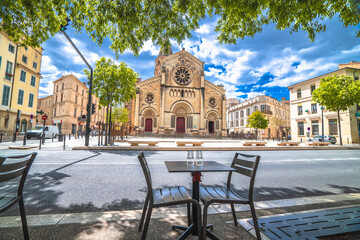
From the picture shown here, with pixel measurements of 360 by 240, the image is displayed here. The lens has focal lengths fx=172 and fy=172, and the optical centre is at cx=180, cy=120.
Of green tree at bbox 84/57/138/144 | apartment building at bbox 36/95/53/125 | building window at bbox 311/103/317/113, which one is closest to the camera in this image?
green tree at bbox 84/57/138/144

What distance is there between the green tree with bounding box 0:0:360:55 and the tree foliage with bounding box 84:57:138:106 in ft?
32.7

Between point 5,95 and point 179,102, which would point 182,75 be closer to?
point 179,102

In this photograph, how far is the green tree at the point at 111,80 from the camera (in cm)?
1511

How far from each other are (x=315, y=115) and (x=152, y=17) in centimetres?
3340

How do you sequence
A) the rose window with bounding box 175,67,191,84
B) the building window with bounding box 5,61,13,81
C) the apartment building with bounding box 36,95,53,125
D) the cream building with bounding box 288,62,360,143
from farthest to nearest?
the apartment building with bounding box 36,95,53,125, the rose window with bounding box 175,67,191,84, the cream building with bounding box 288,62,360,143, the building window with bounding box 5,61,13,81

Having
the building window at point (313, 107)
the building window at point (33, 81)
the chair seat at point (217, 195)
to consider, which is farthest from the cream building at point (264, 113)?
the chair seat at point (217, 195)

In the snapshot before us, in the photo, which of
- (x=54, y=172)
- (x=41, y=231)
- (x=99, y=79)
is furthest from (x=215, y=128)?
(x=41, y=231)

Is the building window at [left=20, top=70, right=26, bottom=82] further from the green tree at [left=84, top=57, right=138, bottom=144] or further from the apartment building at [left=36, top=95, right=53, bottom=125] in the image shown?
the apartment building at [left=36, top=95, right=53, bottom=125]

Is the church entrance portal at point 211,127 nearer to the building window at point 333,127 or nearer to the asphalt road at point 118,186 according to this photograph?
the building window at point 333,127

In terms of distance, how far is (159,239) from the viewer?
6.62 feet

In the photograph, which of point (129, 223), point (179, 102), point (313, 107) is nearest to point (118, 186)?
point (129, 223)

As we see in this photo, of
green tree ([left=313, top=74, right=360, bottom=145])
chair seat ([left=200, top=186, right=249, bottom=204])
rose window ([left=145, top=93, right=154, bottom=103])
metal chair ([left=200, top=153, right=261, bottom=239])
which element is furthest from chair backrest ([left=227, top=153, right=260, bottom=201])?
rose window ([left=145, top=93, right=154, bottom=103])

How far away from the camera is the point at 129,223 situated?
7.70 feet

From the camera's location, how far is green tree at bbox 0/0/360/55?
4.08 meters
